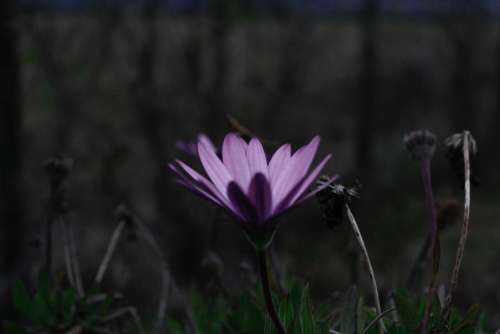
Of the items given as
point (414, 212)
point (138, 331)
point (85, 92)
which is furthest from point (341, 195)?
point (414, 212)

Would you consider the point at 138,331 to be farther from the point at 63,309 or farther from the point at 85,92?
the point at 85,92

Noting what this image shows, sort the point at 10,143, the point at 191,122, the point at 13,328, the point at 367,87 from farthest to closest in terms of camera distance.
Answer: the point at 367,87 < the point at 191,122 < the point at 10,143 < the point at 13,328

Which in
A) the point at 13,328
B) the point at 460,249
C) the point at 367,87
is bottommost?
the point at 13,328

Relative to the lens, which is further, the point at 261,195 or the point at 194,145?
the point at 194,145

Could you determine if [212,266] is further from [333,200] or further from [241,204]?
[241,204]

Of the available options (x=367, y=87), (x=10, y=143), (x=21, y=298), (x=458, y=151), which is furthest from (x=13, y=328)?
(x=367, y=87)

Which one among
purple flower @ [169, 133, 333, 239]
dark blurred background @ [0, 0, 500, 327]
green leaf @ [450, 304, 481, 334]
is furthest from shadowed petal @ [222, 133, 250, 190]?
dark blurred background @ [0, 0, 500, 327]

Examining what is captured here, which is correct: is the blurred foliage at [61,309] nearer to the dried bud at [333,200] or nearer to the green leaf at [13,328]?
the green leaf at [13,328]
